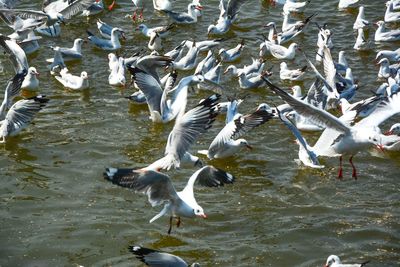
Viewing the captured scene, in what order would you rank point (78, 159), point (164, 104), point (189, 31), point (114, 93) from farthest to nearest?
point (189, 31)
point (114, 93)
point (164, 104)
point (78, 159)

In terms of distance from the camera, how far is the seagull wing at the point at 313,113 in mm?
10953

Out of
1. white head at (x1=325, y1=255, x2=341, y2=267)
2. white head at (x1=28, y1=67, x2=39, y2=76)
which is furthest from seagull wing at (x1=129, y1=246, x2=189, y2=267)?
white head at (x1=28, y1=67, x2=39, y2=76)

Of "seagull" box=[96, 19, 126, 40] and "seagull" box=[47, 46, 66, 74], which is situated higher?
"seagull" box=[47, 46, 66, 74]

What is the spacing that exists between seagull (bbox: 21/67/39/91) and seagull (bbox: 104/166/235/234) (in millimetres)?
5344

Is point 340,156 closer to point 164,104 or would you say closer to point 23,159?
point 164,104

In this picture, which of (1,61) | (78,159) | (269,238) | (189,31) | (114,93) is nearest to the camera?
(269,238)

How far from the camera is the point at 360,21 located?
1830cm

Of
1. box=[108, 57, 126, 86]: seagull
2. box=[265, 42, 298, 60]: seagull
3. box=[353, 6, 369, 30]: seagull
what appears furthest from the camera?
box=[353, 6, 369, 30]: seagull

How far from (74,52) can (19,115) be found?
3.66 meters

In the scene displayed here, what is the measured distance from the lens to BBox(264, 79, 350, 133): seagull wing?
11.0m

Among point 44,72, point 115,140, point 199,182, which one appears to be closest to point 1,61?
→ point 44,72

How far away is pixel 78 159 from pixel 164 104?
5.82 feet

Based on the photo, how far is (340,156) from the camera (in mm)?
12609

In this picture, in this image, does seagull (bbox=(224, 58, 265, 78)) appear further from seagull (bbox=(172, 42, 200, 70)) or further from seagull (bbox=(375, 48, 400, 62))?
seagull (bbox=(375, 48, 400, 62))
